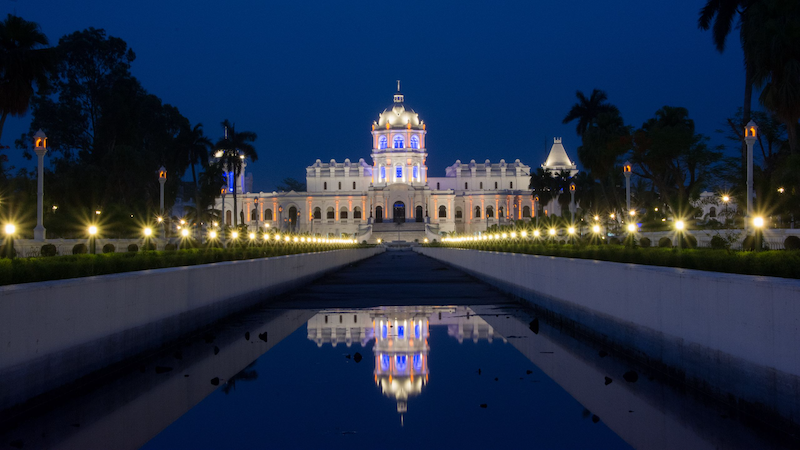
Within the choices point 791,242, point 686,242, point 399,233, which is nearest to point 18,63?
point 686,242

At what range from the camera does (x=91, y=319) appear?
31.6 feet

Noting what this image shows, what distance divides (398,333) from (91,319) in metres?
5.86

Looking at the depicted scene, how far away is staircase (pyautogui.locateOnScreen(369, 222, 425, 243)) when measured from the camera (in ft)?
437

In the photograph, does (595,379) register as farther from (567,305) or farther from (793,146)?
(793,146)

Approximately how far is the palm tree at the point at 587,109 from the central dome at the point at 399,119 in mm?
86228

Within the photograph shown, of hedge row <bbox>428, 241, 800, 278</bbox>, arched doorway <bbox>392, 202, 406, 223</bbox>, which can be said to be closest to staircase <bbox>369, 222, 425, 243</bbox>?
arched doorway <bbox>392, 202, 406, 223</bbox>

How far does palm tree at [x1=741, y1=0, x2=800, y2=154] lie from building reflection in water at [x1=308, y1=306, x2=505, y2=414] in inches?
858

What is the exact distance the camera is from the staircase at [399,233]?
133 metres

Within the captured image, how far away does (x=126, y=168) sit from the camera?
Result: 58.7 m

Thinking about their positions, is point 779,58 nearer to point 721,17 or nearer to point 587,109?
point 721,17

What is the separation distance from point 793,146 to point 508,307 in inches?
924

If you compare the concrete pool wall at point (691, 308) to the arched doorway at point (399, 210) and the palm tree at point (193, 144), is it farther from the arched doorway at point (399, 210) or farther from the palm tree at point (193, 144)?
the arched doorway at point (399, 210)

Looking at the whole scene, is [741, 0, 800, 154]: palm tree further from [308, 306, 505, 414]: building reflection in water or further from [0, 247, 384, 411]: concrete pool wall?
[0, 247, 384, 411]: concrete pool wall

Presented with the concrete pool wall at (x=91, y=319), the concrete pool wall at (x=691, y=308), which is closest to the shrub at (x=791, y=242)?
the concrete pool wall at (x=691, y=308)
